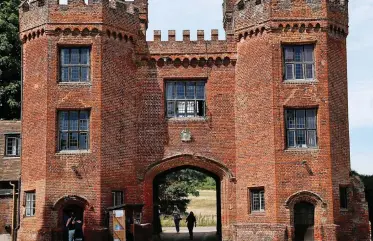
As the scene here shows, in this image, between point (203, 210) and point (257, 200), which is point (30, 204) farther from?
point (203, 210)

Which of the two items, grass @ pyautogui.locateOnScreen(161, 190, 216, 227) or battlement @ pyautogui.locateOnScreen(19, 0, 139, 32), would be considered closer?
battlement @ pyautogui.locateOnScreen(19, 0, 139, 32)

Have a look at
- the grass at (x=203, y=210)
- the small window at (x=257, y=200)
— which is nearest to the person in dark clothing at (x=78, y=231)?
the small window at (x=257, y=200)

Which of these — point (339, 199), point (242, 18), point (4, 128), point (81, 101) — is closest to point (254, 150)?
point (339, 199)

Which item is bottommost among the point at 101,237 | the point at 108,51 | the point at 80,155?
the point at 101,237

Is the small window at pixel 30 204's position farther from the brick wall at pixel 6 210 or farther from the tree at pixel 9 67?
the tree at pixel 9 67

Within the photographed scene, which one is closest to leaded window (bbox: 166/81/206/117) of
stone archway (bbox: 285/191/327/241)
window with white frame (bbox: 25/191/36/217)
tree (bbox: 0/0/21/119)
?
stone archway (bbox: 285/191/327/241)

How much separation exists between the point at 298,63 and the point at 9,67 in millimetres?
22043

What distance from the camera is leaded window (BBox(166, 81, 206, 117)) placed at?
1161 inches

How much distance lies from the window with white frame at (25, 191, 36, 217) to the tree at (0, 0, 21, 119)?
1436cm

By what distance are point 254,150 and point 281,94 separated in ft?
9.08

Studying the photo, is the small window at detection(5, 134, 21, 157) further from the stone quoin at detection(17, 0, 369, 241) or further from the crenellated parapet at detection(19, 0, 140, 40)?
the crenellated parapet at detection(19, 0, 140, 40)

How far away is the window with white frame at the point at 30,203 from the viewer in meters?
27.7

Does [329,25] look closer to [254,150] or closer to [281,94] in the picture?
[281,94]

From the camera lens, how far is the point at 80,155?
2731cm
